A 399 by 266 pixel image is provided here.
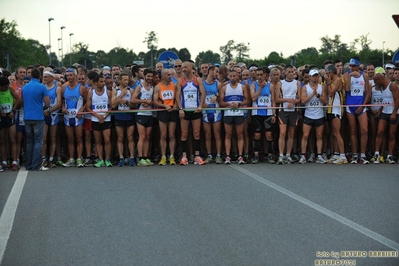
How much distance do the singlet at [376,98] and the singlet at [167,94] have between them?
4793mm

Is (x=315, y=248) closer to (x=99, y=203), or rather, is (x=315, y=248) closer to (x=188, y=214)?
Result: (x=188, y=214)

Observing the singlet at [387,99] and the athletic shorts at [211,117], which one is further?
the athletic shorts at [211,117]

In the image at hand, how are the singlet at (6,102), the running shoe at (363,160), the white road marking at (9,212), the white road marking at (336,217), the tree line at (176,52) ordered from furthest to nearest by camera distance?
the tree line at (176,52) → the running shoe at (363,160) → the singlet at (6,102) → the white road marking at (9,212) → the white road marking at (336,217)

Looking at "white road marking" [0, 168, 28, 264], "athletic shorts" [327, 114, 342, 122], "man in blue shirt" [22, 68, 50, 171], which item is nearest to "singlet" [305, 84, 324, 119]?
"athletic shorts" [327, 114, 342, 122]

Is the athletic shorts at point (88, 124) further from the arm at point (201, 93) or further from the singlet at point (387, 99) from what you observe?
the singlet at point (387, 99)

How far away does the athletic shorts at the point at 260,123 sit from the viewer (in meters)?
15.9

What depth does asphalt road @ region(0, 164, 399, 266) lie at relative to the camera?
7.02 meters

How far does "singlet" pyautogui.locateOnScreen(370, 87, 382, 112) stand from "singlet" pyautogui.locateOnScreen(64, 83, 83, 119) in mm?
6978

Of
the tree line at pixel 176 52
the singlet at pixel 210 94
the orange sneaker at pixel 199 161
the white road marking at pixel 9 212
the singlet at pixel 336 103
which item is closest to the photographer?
the white road marking at pixel 9 212

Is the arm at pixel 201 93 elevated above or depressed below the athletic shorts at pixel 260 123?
above

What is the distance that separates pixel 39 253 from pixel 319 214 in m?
3.89

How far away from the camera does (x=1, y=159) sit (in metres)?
15.4

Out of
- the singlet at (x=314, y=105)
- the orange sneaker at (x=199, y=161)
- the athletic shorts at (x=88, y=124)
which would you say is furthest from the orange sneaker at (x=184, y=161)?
the singlet at (x=314, y=105)

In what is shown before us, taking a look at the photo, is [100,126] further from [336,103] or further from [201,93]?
[336,103]
